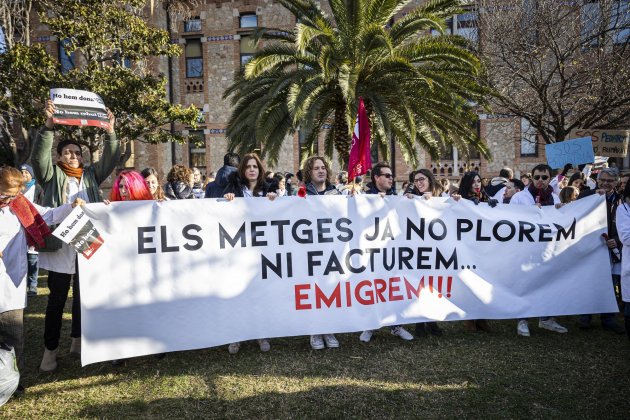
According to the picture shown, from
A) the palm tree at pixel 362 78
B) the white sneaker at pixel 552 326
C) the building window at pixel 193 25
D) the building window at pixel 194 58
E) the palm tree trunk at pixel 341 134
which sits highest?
the building window at pixel 193 25

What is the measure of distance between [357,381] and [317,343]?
0.84 m

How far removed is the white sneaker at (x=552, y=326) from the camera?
4887 mm

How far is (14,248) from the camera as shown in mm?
3420

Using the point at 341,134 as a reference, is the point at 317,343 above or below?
below

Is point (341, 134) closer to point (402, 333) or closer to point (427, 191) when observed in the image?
point (427, 191)

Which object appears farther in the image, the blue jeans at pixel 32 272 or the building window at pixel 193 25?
the building window at pixel 193 25

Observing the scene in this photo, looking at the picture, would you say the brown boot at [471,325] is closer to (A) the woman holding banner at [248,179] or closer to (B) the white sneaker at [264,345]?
(B) the white sneaker at [264,345]

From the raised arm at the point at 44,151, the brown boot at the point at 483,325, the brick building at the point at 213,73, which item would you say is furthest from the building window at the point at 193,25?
the brown boot at the point at 483,325

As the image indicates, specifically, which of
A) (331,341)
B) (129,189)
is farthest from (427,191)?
(129,189)

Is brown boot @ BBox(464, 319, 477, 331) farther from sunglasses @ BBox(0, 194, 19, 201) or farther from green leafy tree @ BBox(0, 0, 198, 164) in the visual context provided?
green leafy tree @ BBox(0, 0, 198, 164)

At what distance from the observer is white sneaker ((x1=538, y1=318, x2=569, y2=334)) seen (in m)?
4.89

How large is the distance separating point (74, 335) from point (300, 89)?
7546 millimetres

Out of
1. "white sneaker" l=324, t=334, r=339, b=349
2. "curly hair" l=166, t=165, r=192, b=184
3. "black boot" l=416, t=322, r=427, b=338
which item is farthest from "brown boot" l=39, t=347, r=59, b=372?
"curly hair" l=166, t=165, r=192, b=184

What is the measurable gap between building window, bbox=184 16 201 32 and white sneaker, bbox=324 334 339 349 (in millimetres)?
19930
